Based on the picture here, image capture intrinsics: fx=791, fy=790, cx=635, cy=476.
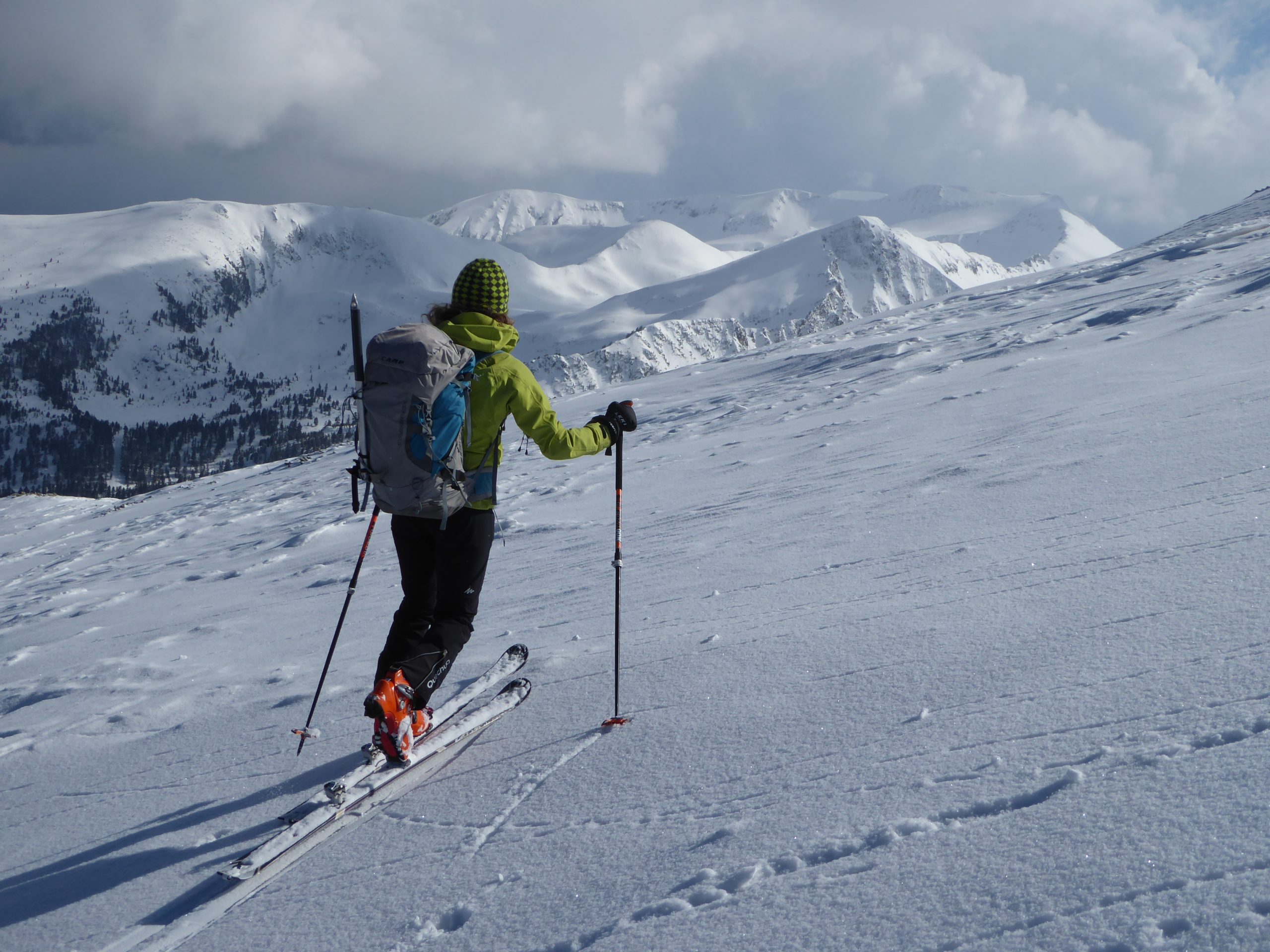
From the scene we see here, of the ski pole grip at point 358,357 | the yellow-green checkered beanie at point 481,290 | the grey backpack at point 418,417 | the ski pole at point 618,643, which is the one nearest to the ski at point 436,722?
the ski pole at point 618,643

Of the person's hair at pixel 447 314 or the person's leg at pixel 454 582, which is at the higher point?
the person's hair at pixel 447 314

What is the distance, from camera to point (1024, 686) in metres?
3.18

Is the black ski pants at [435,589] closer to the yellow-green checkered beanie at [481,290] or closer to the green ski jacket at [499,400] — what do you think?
the green ski jacket at [499,400]

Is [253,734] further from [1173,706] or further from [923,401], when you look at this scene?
[923,401]

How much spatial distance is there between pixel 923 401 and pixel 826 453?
3123 millimetres

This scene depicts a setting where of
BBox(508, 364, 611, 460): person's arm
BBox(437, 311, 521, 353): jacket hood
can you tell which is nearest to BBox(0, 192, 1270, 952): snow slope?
BBox(508, 364, 611, 460): person's arm

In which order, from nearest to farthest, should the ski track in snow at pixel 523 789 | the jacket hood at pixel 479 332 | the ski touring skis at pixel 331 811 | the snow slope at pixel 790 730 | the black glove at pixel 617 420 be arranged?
1. the snow slope at pixel 790 730
2. the ski touring skis at pixel 331 811
3. the ski track in snow at pixel 523 789
4. the jacket hood at pixel 479 332
5. the black glove at pixel 617 420

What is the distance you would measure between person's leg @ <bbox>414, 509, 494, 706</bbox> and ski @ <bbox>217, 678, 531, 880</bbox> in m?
0.26

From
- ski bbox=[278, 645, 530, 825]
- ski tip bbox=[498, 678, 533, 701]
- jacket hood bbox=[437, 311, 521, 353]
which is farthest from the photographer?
ski tip bbox=[498, 678, 533, 701]

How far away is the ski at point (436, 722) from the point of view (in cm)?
343

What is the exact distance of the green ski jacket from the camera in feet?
12.7

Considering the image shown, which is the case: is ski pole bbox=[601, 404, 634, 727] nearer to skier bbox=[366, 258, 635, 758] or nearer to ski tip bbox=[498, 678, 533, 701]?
ski tip bbox=[498, 678, 533, 701]

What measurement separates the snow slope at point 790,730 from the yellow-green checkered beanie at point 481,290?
7.02ft

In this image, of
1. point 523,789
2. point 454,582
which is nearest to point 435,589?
point 454,582
